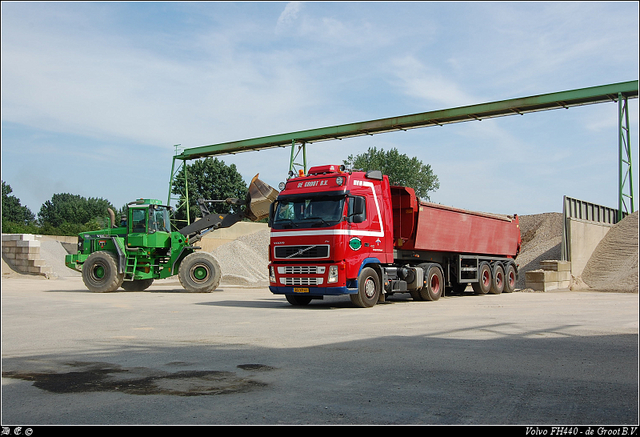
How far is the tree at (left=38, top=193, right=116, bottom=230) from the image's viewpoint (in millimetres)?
95000

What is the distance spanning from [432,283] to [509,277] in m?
6.46

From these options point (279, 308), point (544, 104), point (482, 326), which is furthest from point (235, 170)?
point (482, 326)

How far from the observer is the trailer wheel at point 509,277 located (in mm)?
22281

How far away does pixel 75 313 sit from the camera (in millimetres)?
13250

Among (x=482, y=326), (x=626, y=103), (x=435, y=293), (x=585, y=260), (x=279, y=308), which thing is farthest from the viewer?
(x=626, y=103)

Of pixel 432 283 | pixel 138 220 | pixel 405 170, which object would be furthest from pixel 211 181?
Result: pixel 432 283

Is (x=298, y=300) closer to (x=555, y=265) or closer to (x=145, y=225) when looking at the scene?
(x=145, y=225)

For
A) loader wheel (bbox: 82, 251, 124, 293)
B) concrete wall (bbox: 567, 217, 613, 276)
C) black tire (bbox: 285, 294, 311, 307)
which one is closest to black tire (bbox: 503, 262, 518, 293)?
concrete wall (bbox: 567, 217, 613, 276)

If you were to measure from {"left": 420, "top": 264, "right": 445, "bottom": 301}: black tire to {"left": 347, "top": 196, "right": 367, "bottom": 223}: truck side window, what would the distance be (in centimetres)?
371

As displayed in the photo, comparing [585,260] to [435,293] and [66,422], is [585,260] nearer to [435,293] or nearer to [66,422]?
[435,293]

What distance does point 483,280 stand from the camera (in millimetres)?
20734

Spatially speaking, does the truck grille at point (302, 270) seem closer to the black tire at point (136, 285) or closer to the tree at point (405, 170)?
the black tire at point (136, 285)

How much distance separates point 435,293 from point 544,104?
624 inches

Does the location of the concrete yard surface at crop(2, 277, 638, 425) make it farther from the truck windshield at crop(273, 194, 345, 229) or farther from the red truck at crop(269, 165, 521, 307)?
the truck windshield at crop(273, 194, 345, 229)
